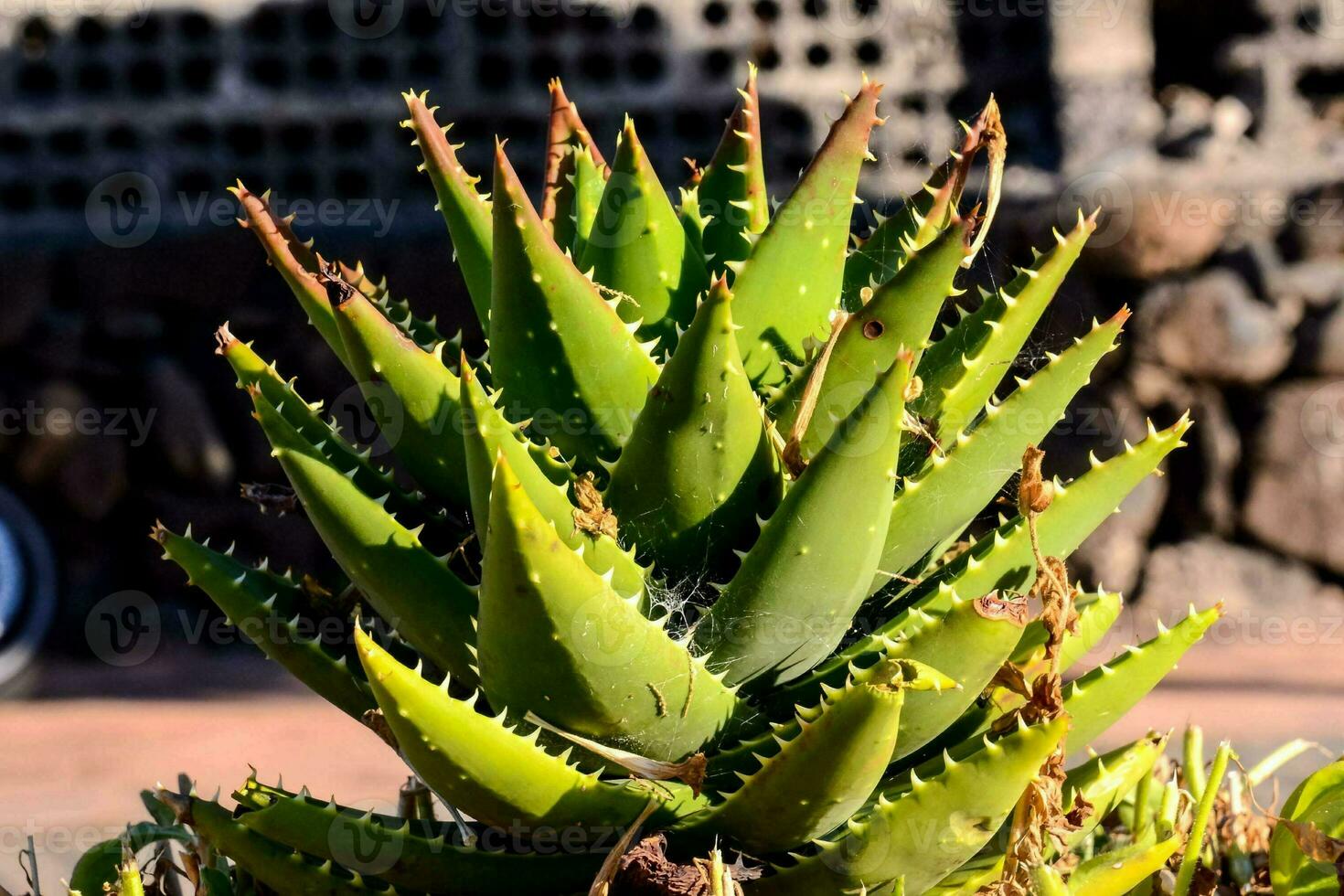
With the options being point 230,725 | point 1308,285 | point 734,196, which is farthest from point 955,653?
point 1308,285

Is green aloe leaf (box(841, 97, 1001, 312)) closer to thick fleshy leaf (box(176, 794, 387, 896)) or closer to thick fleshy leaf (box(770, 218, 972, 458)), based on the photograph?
thick fleshy leaf (box(770, 218, 972, 458))

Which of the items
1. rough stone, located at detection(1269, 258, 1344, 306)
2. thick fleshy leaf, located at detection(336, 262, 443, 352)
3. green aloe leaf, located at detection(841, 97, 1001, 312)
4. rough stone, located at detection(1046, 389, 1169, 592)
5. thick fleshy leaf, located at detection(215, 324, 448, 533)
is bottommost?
rough stone, located at detection(1046, 389, 1169, 592)

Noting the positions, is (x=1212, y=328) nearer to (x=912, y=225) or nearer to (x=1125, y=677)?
(x=912, y=225)

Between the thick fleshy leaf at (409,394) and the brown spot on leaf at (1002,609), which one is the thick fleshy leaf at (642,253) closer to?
the thick fleshy leaf at (409,394)

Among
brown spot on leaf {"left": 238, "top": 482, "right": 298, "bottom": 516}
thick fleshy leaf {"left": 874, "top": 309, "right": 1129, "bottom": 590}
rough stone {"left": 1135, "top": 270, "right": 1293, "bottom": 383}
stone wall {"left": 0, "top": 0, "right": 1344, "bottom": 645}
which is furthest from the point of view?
rough stone {"left": 1135, "top": 270, "right": 1293, "bottom": 383}

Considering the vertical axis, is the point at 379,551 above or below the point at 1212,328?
below

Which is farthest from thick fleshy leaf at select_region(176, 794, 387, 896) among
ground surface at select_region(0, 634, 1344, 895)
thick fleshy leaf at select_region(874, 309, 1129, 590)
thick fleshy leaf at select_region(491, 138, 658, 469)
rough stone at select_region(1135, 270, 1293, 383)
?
rough stone at select_region(1135, 270, 1293, 383)

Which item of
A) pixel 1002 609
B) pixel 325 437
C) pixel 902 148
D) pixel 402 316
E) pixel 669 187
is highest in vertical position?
pixel 902 148

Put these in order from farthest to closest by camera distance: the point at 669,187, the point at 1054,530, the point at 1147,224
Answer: the point at 669,187 → the point at 1147,224 → the point at 1054,530

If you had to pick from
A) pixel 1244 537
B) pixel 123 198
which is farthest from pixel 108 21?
pixel 1244 537
